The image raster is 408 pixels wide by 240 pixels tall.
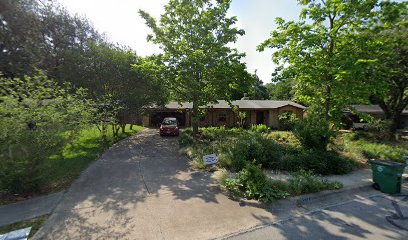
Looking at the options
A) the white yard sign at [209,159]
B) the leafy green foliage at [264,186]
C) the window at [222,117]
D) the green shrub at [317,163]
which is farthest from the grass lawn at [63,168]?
the window at [222,117]

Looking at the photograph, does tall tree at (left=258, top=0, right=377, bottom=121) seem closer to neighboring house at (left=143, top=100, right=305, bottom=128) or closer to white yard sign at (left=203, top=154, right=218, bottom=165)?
white yard sign at (left=203, top=154, right=218, bottom=165)

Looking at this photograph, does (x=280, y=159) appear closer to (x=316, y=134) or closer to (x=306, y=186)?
(x=316, y=134)

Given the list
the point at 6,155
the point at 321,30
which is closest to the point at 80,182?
the point at 6,155

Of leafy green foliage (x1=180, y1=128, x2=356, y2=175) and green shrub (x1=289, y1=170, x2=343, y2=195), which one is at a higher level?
leafy green foliage (x1=180, y1=128, x2=356, y2=175)

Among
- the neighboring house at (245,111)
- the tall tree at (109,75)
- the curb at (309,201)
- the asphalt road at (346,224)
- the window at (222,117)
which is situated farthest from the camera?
the window at (222,117)

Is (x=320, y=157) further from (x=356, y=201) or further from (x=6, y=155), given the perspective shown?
(x=6, y=155)

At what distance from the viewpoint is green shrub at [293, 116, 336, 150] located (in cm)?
867

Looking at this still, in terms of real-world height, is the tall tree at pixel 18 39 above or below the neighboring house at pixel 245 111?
above

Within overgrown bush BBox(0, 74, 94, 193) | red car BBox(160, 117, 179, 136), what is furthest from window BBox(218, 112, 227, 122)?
overgrown bush BBox(0, 74, 94, 193)

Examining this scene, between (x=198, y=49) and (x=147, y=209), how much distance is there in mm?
10402

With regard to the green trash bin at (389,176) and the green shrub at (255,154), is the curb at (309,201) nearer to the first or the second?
the green trash bin at (389,176)

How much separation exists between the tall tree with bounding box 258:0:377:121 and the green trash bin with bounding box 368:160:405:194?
3.56 metres

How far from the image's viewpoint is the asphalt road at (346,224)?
12.7 ft

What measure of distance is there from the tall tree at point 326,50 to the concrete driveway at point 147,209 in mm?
6823
